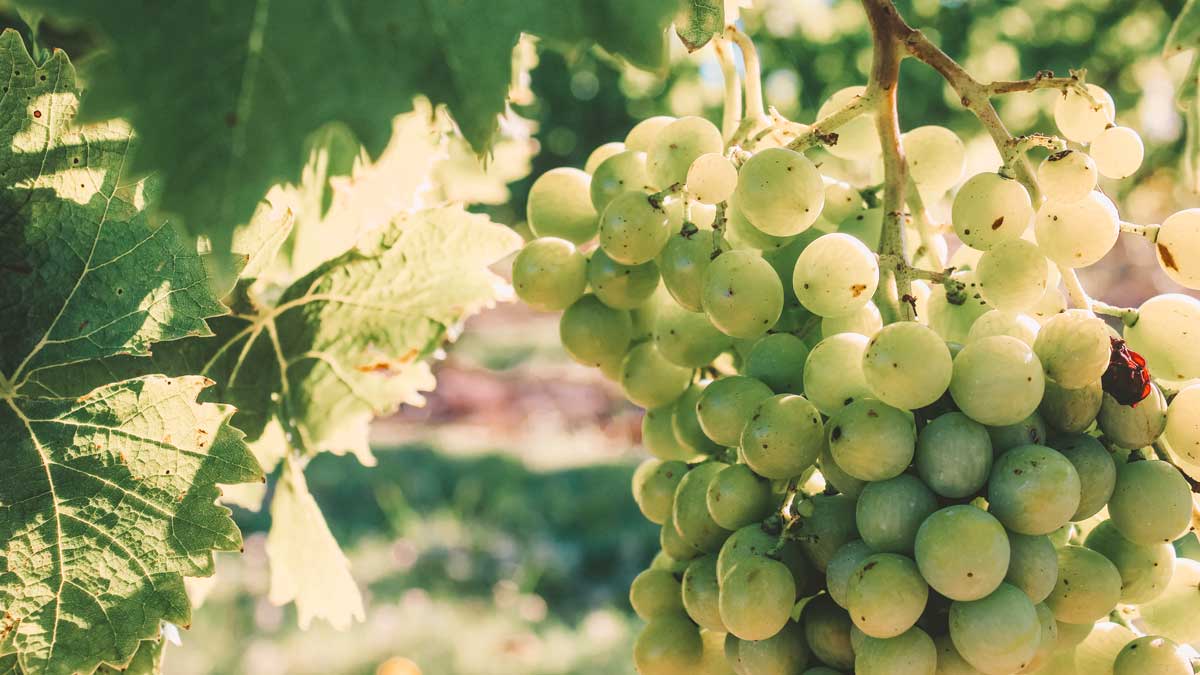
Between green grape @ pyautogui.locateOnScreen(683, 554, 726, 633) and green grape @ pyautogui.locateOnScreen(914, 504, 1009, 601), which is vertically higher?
green grape @ pyautogui.locateOnScreen(683, 554, 726, 633)

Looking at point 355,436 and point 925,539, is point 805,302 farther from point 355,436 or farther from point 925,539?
point 355,436

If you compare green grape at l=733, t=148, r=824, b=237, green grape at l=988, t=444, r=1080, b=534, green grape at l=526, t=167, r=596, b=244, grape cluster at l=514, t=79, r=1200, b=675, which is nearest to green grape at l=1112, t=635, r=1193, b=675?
grape cluster at l=514, t=79, r=1200, b=675

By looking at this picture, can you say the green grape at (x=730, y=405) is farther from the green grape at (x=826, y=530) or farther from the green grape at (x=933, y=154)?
the green grape at (x=933, y=154)

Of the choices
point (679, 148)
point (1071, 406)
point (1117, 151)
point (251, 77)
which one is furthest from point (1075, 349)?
point (251, 77)

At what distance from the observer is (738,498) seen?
57cm

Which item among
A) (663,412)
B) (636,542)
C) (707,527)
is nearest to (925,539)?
(707,527)

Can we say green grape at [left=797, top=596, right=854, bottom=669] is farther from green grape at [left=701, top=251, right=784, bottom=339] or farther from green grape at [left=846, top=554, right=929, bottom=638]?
green grape at [left=701, top=251, right=784, bottom=339]

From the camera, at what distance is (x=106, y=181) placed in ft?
1.75

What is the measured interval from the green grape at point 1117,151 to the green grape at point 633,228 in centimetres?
27

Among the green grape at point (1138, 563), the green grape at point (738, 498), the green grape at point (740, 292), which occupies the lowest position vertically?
the green grape at point (1138, 563)

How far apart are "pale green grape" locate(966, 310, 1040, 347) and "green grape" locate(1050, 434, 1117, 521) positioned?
62mm

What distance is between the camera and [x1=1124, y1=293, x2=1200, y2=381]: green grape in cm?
57

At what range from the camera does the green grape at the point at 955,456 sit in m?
0.51

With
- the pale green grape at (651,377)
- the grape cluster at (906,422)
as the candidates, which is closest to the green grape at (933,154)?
the grape cluster at (906,422)
